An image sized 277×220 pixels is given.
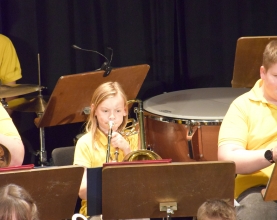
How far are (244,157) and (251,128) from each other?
0.23m

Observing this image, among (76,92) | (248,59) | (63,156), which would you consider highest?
(248,59)

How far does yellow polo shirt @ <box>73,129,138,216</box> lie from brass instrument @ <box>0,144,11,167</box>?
0.33 meters

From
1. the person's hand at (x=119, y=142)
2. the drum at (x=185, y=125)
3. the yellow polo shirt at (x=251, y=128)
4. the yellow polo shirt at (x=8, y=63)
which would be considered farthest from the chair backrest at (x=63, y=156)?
the yellow polo shirt at (x=8, y=63)

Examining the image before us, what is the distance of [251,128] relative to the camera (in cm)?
307

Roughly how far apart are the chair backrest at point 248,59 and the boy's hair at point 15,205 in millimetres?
1698

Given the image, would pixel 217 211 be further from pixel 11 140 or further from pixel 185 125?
pixel 185 125

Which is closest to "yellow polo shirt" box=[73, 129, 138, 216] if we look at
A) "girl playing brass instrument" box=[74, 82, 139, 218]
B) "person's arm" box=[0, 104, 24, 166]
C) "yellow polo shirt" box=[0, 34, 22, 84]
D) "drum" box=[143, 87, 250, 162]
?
"girl playing brass instrument" box=[74, 82, 139, 218]

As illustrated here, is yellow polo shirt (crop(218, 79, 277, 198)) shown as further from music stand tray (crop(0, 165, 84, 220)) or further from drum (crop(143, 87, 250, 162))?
music stand tray (crop(0, 165, 84, 220))

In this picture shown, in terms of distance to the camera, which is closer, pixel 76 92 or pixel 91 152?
pixel 91 152

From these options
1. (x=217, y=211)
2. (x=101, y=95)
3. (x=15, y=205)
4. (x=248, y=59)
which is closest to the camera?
(x=15, y=205)

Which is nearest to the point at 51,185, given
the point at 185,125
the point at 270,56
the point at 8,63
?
the point at 270,56

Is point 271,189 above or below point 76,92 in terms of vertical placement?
below

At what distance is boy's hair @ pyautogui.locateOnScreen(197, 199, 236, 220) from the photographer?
93.3 inches

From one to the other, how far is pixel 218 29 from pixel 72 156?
5.99 ft
